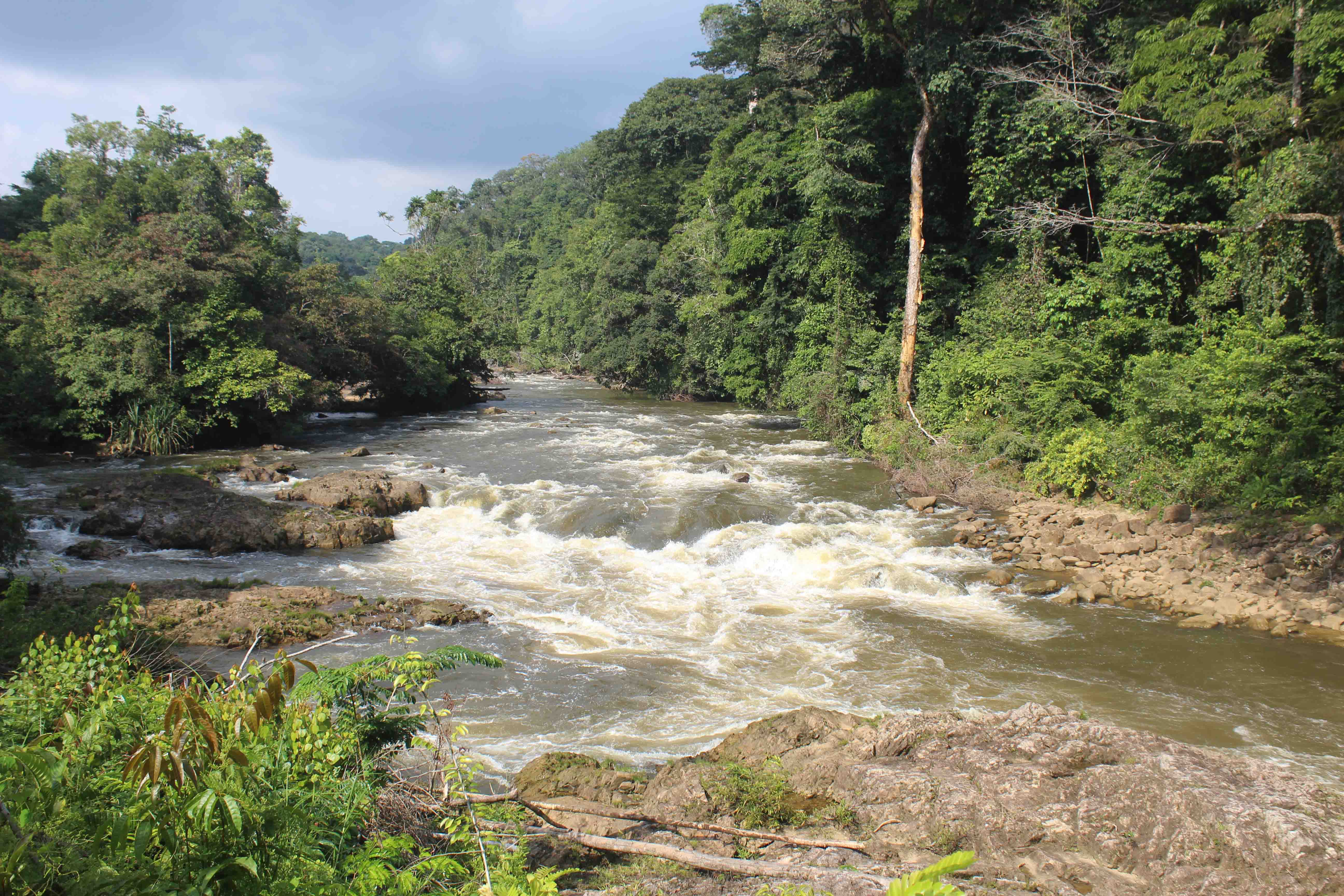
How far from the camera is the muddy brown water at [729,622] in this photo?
725 cm

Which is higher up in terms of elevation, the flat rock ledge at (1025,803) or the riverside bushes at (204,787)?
the riverside bushes at (204,787)

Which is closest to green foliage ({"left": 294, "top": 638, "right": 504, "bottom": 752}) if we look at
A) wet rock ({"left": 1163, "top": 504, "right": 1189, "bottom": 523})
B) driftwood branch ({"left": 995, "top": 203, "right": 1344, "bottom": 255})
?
wet rock ({"left": 1163, "top": 504, "right": 1189, "bottom": 523})

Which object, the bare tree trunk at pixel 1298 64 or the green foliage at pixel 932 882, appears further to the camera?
the bare tree trunk at pixel 1298 64

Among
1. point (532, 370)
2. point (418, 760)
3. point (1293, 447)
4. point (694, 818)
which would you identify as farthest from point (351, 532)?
point (532, 370)

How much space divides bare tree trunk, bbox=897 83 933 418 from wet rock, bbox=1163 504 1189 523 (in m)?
7.17

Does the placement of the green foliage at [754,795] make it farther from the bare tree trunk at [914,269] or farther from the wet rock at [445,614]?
the bare tree trunk at [914,269]

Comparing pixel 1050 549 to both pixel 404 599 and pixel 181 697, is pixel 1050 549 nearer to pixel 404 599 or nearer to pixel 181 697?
pixel 404 599

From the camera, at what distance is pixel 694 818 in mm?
4742

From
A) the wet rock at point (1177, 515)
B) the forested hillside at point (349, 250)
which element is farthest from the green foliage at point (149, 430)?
the forested hillside at point (349, 250)

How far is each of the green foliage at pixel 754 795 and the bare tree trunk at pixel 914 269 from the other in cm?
1405

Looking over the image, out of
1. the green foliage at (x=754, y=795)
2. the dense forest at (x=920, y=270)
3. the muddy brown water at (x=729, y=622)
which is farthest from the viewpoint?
the dense forest at (x=920, y=270)

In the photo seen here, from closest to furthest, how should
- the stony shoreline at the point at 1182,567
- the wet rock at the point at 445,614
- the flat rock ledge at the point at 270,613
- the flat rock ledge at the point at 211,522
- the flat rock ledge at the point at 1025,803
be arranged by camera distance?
the flat rock ledge at the point at 1025,803 < the flat rock ledge at the point at 270,613 < the stony shoreline at the point at 1182,567 < the wet rock at the point at 445,614 < the flat rock ledge at the point at 211,522

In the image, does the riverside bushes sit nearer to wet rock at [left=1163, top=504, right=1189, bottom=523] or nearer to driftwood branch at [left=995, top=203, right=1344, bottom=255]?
wet rock at [left=1163, top=504, right=1189, bottom=523]

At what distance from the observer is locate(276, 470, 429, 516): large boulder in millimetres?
14273
